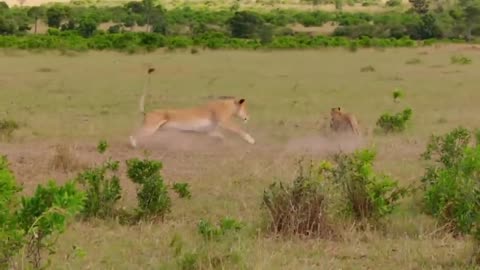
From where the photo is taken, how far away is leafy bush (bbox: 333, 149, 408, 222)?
719 cm

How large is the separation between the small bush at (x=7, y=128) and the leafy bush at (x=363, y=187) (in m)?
6.61

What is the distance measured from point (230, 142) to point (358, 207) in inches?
226

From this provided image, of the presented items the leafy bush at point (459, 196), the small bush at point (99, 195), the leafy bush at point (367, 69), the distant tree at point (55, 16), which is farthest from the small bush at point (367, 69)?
the distant tree at point (55, 16)

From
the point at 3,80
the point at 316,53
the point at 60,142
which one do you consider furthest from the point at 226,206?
the point at 316,53

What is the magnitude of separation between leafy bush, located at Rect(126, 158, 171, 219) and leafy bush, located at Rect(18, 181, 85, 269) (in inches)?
103

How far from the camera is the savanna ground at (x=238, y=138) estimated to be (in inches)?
250

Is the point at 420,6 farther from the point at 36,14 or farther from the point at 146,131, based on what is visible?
the point at 146,131

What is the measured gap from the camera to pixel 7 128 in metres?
13.1

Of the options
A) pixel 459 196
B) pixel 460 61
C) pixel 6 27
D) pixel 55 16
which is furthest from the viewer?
pixel 55 16

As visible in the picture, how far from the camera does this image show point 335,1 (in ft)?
302

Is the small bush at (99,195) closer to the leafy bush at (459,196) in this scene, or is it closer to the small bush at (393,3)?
the leafy bush at (459,196)

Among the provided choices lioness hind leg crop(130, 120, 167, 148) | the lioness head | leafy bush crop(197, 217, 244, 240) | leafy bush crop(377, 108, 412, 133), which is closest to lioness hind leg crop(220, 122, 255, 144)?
the lioness head

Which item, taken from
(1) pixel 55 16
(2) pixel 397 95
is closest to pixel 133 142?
(2) pixel 397 95

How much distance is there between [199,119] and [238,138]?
0.64m
